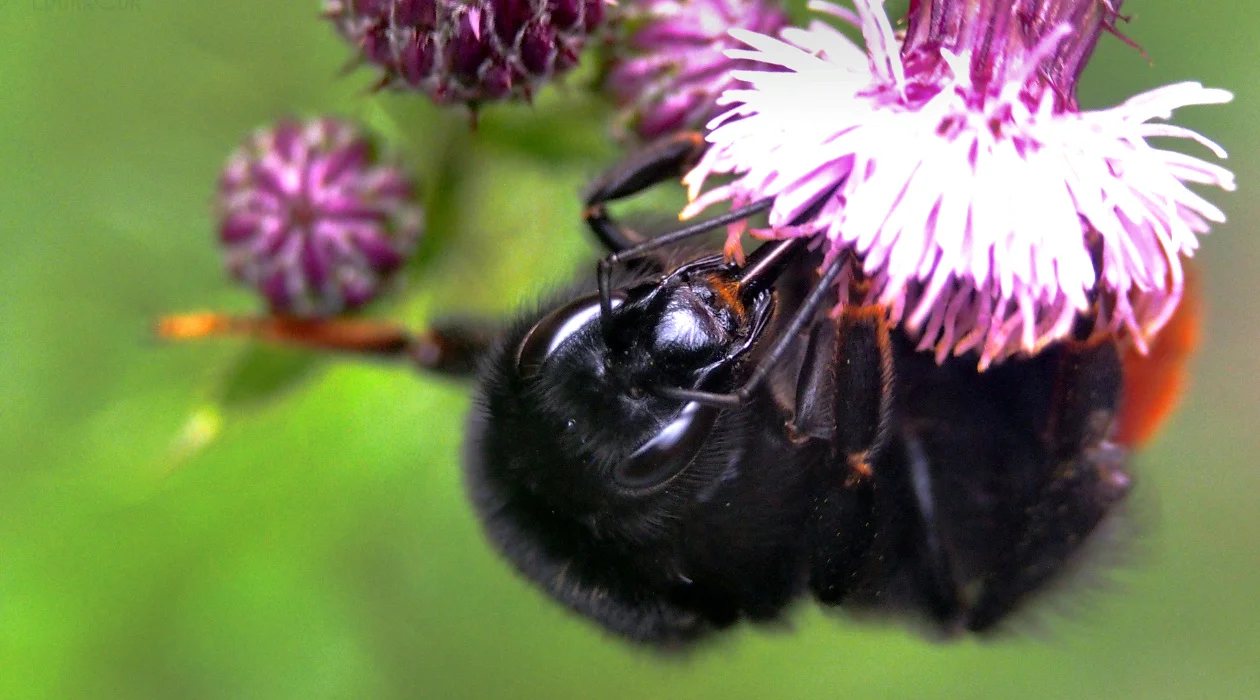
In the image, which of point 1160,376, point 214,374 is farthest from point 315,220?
point 1160,376

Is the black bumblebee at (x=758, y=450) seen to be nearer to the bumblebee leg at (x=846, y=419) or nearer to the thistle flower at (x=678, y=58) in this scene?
the bumblebee leg at (x=846, y=419)

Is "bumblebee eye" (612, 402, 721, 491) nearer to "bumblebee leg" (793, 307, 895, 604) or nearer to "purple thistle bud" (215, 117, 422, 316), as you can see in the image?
"bumblebee leg" (793, 307, 895, 604)

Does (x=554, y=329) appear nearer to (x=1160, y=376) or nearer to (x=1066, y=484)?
(x=1066, y=484)

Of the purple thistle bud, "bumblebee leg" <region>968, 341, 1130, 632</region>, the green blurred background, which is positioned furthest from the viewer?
the green blurred background

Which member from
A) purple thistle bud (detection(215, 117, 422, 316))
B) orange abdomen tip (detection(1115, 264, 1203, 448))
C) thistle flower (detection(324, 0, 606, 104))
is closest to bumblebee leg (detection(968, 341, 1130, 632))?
orange abdomen tip (detection(1115, 264, 1203, 448))

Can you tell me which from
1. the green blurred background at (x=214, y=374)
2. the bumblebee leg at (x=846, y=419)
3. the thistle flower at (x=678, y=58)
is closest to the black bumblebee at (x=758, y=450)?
the bumblebee leg at (x=846, y=419)
